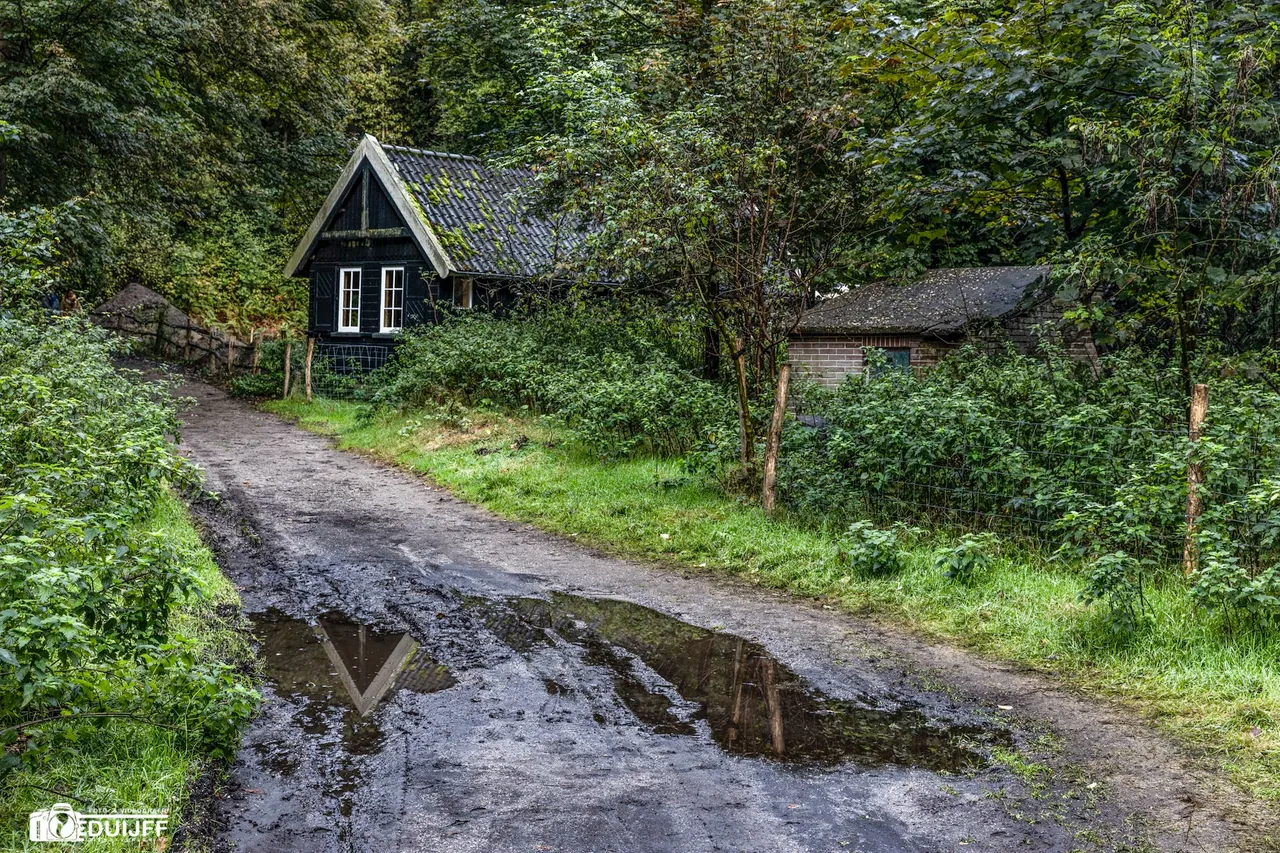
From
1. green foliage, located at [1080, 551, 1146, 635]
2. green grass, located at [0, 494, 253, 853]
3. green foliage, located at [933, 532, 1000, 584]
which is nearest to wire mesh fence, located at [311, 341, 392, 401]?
green foliage, located at [933, 532, 1000, 584]

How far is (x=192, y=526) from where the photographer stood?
1002cm

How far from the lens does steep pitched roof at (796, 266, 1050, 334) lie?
14000mm

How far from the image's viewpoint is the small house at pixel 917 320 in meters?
13.9

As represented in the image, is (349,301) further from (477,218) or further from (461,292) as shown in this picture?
(461,292)

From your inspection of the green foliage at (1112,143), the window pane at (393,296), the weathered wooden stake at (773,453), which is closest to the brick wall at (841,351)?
the green foliage at (1112,143)

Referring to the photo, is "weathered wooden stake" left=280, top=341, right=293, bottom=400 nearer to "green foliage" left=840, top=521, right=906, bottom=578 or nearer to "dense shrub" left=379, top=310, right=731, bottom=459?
"dense shrub" left=379, top=310, right=731, bottom=459

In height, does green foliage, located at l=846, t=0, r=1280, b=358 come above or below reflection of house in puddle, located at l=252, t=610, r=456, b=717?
above

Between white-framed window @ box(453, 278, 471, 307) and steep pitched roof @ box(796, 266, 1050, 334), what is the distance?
894 cm

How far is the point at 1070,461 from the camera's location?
7.89m

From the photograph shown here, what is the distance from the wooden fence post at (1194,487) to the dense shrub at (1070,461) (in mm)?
62

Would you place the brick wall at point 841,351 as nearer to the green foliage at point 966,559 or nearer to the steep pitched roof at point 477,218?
the green foliage at point 966,559

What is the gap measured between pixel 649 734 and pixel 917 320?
33.6ft

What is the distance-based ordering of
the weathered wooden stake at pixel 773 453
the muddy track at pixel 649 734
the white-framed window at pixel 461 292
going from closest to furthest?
the muddy track at pixel 649 734, the weathered wooden stake at pixel 773 453, the white-framed window at pixel 461 292

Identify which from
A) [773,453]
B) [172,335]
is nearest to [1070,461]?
[773,453]
